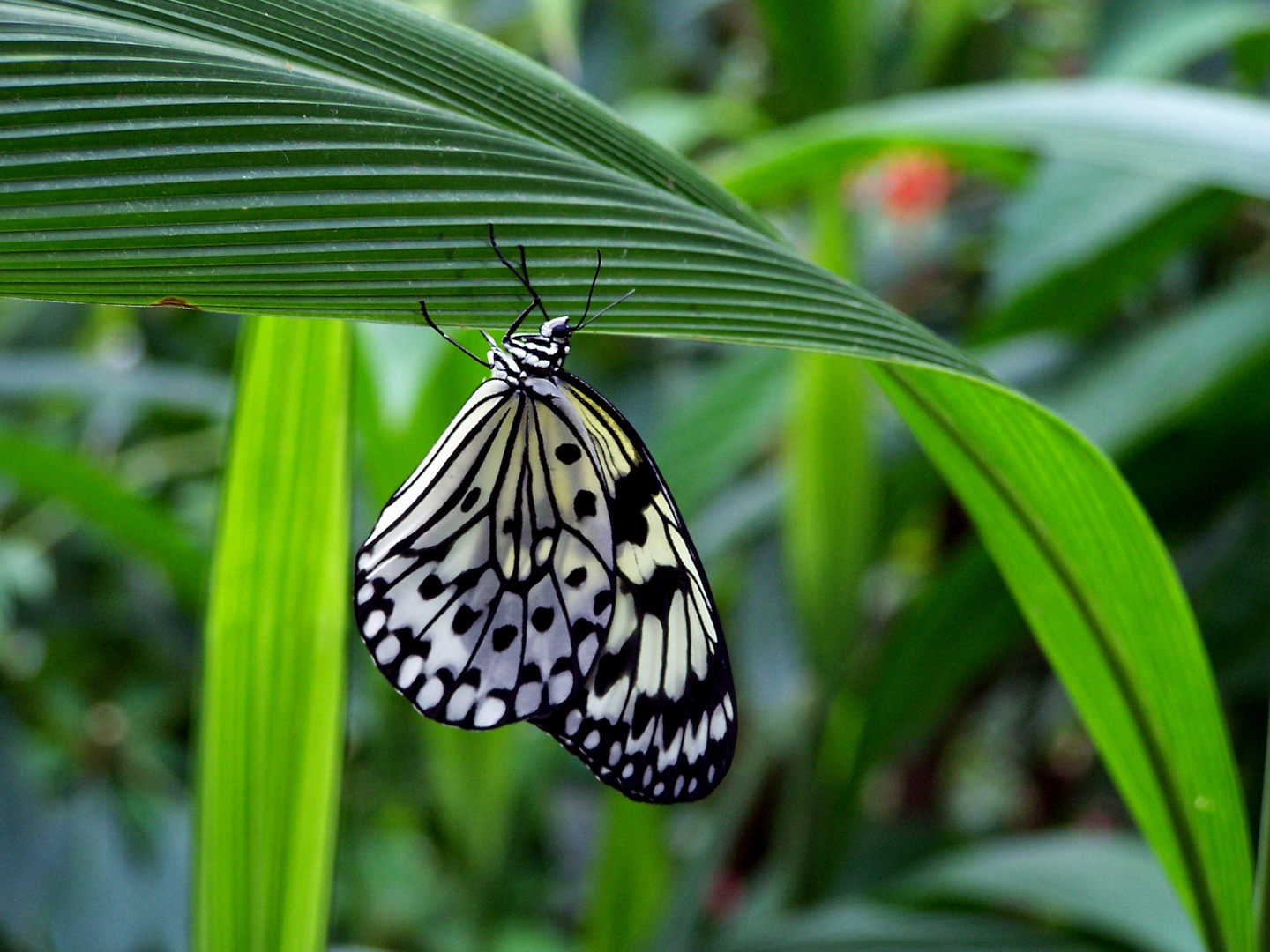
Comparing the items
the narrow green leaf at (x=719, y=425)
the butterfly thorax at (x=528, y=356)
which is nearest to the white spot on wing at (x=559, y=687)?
the butterfly thorax at (x=528, y=356)

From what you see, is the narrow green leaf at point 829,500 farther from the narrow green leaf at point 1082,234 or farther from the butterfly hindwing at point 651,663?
the butterfly hindwing at point 651,663

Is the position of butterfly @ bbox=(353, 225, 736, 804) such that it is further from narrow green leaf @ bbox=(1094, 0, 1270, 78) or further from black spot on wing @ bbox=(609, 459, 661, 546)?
narrow green leaf @ bbox=(1094, 0, 1270, 78)

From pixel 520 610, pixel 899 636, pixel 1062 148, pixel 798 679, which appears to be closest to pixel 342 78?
pixel 520 610

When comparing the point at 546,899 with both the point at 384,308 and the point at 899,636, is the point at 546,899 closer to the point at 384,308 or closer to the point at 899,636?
the point at 899,636

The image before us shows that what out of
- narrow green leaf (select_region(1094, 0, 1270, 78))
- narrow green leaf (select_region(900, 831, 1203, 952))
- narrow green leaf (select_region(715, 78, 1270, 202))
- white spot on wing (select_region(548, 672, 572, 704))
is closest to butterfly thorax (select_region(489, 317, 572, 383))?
white spot on wing (select_region(548, 672, 572, 704))

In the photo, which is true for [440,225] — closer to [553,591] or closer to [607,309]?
[607,309]
